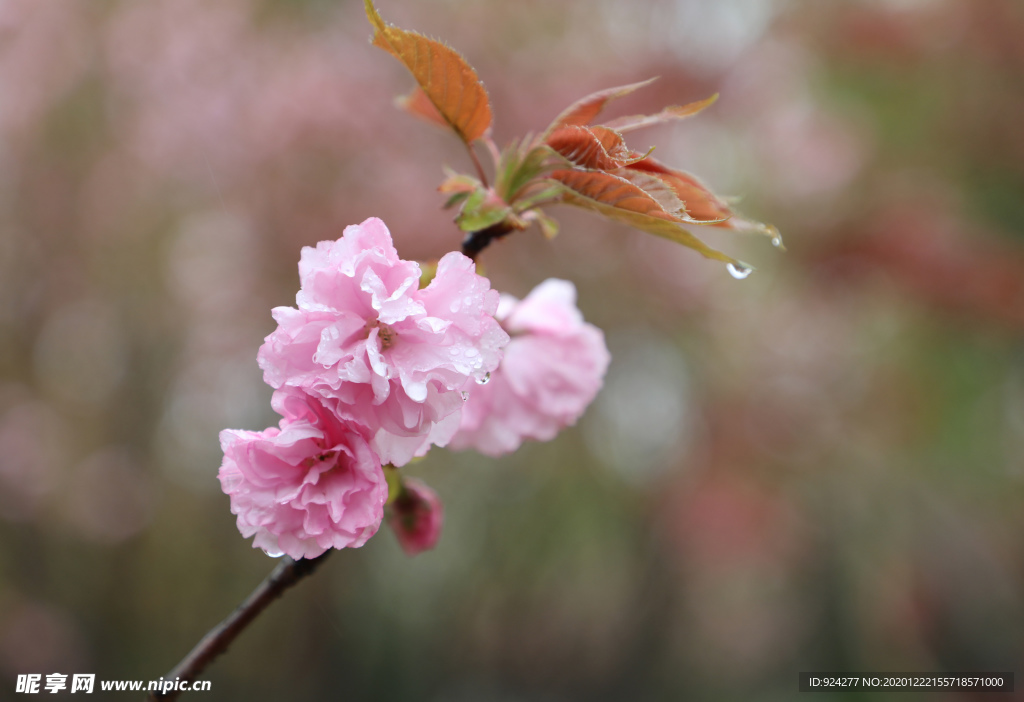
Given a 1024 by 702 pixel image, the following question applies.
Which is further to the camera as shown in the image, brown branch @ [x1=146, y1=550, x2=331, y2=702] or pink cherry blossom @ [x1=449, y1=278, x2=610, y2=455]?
pink cherry blossom @ [x1=449, y1=278, x2=610, y2=455]

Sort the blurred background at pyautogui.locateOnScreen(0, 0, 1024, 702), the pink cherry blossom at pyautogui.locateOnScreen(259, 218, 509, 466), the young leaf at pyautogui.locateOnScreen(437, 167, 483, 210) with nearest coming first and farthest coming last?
the pink cherry blossom at pyautogui.locateOnScreen(259, 218, 509, 466) → the young leaf at pyautogui.locateOnScreen(437, 167, 483, 210) → the blurred background at pyautogui.locateOnScreen(0, 0, 1024, 702)

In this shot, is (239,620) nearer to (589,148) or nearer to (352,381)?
(352,381)

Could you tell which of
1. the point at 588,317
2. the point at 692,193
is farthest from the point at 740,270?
the point at 588,317

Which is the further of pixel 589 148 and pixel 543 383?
pixel 543 383

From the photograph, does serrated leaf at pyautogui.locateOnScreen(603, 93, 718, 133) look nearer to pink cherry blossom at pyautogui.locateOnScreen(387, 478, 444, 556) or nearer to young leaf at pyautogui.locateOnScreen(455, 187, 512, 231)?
young leaf at pyautogui.locateOnScreen(455, 187, 512, 231)

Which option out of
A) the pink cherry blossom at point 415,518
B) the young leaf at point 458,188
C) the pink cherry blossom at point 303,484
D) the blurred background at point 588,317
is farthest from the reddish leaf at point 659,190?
the blurred background at point 588,317

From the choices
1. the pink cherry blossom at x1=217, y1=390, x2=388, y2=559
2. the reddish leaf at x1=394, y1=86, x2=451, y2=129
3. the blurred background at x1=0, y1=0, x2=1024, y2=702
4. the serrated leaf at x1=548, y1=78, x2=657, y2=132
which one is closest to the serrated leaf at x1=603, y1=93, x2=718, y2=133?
the serrated leaf at x1=548, y1=78, x2=657, y2=132
